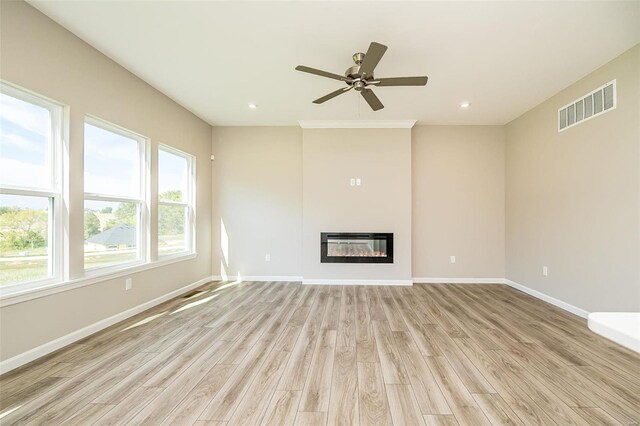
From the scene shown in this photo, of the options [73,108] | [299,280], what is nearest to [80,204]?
[73,108]

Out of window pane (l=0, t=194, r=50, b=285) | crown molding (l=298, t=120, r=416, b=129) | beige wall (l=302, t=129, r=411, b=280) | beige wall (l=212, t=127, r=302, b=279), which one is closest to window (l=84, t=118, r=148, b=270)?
window pane (l=0, t=194, r=50, b=285)

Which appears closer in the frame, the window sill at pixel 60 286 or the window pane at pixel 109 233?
the window sill at pixel 60 286

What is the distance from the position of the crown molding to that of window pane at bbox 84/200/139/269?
286 centimetres

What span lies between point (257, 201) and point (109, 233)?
227 cm

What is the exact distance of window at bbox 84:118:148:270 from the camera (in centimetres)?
261

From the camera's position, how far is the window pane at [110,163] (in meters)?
2.61

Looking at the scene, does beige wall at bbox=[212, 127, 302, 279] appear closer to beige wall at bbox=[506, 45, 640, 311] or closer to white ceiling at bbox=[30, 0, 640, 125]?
white ceiling at bbox=[30, 0, 640, 125]

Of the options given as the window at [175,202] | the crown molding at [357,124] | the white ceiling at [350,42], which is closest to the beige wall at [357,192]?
the crown molding at [357,124]

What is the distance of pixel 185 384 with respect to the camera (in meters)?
1.79

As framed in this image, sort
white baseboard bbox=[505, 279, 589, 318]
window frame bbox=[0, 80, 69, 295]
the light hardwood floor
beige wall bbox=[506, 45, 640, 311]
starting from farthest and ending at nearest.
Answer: white baseboard bbox=[505, 279, 589, 318] → beige wall bbox=[506, 45, 640, 311] → window frame bbox=[0, 80, 69, 295] → the light hardwood floor

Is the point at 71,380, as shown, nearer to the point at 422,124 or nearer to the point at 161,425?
the point at 161,425

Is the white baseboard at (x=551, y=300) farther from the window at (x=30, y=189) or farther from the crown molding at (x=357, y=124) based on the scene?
the window at (x=30, y=189)

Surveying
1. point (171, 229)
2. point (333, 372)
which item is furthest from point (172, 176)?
point (333, 372)

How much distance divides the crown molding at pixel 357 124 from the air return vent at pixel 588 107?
1.89m
